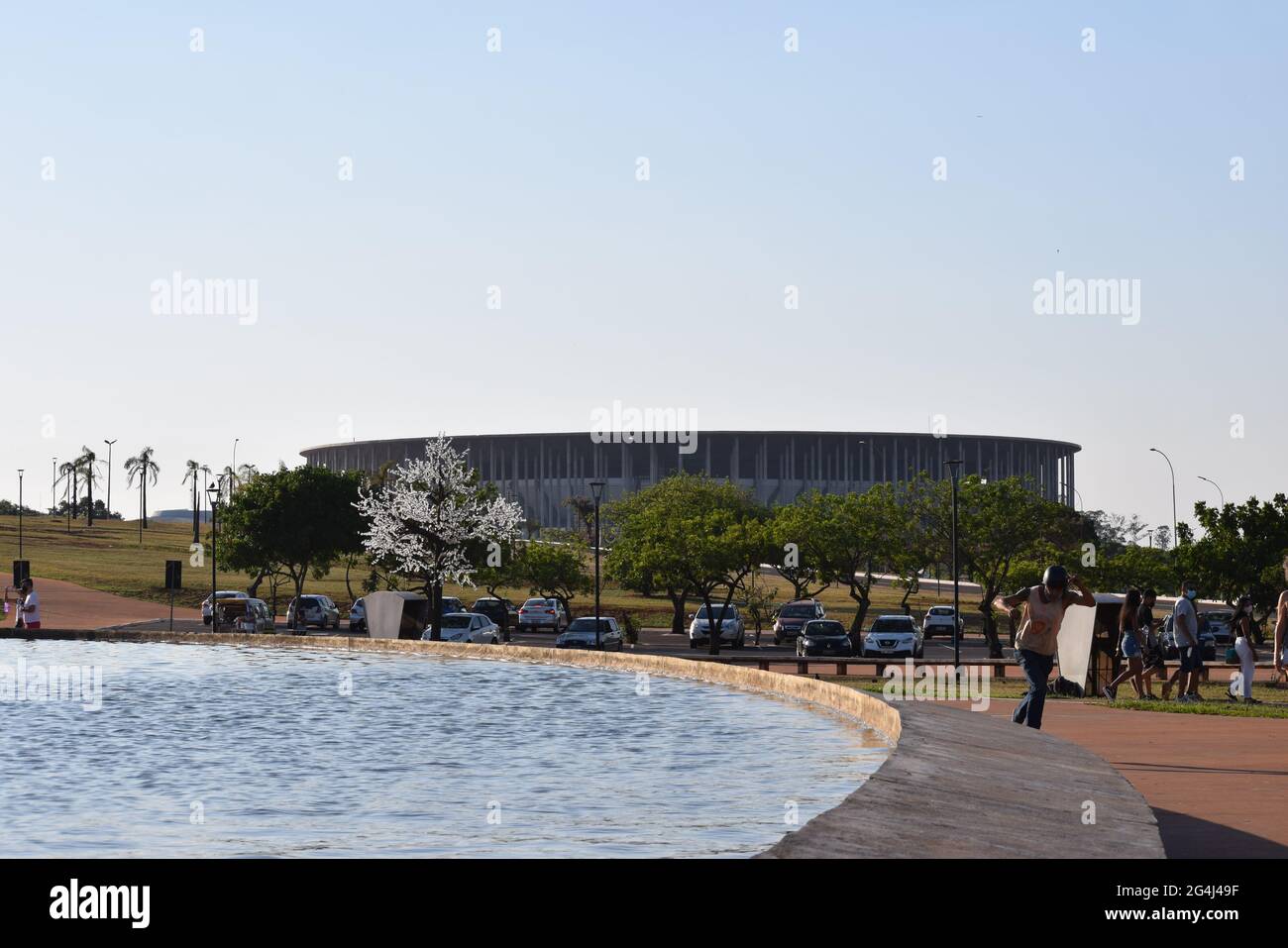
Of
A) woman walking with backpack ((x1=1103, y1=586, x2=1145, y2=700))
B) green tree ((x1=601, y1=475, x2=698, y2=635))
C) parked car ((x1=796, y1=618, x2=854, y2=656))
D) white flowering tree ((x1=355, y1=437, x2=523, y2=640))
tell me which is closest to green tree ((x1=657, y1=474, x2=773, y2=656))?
green tree ((x1=601, y1=475, x2=698, y2=635))

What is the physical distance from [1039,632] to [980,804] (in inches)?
227

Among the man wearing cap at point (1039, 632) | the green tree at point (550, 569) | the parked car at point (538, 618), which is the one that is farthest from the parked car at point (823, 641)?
the man wearing cap at point (1039, 632)

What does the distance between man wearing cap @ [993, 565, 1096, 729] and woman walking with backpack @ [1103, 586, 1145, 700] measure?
8.01 metres

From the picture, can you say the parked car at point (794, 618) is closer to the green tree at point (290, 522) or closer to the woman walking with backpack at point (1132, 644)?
the green tree at point (290, 522)

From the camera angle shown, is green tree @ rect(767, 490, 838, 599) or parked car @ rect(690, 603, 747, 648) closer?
parked car @ rect(690, 603, 747, 648)

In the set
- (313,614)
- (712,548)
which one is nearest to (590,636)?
(712,548)

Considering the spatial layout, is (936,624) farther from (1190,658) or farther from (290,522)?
(1190,658)

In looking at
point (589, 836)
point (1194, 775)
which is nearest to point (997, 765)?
point (589, 836)

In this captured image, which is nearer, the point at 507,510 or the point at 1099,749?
the point at 1099,749

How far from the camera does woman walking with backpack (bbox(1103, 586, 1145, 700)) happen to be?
21.6 metres

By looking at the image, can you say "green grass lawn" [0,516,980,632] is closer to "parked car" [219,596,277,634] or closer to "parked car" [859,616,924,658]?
"parked car" [219,596,277,634]

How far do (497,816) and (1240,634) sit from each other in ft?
47.6

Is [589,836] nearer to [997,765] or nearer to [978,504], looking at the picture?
[997,765]

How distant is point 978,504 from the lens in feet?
193
